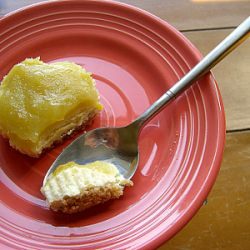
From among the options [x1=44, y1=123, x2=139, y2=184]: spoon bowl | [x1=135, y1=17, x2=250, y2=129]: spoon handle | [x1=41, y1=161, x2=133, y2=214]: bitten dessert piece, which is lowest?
[x1=41, y1=161, x2=133, y2=214]: bitten dessert piece

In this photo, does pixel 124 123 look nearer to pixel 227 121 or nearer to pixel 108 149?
pixel 108 149

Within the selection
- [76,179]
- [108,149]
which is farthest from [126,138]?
[76,179]

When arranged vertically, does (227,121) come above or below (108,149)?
above

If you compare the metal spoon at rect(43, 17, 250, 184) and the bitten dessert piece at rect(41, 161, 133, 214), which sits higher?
the metal spoon at rect(43, 17, 250, 184)

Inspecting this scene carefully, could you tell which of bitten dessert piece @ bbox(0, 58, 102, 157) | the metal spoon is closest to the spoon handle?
the metal spoon

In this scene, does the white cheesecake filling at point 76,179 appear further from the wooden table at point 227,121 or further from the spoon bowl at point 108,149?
the wooden table at point 227,121

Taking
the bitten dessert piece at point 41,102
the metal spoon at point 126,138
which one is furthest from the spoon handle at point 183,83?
the bitten dessert piece at point 41,102

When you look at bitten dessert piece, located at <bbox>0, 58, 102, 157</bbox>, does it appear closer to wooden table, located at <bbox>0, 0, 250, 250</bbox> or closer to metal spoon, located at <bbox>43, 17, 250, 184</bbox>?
metal spoon, located at <bbox>43, 17, 250, 184</bbox>

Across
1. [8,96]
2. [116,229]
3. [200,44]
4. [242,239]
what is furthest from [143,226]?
[200,44]
